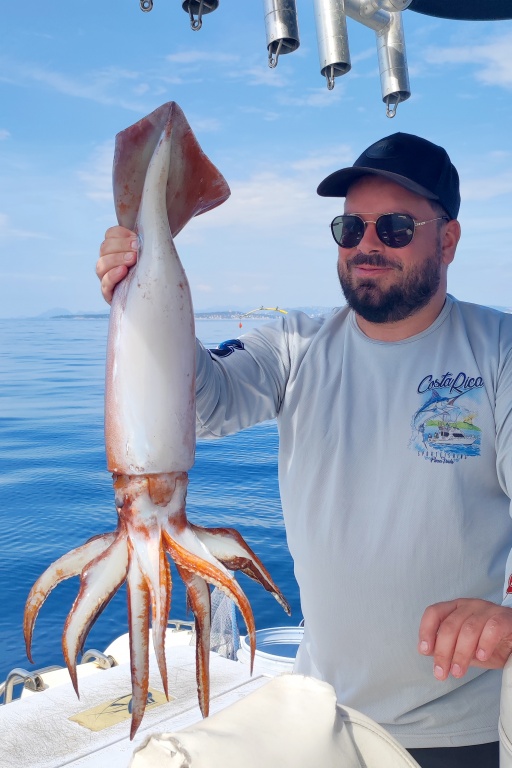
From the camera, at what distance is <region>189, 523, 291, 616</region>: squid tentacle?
1.04 meters

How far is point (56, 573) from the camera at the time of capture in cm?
98

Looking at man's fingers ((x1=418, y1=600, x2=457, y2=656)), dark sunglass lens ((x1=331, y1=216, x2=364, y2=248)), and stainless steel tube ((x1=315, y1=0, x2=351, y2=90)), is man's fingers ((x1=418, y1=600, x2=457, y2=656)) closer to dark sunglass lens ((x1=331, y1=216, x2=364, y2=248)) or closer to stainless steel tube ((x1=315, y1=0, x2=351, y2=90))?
dark sunglass lens ((x1=331, y1=216, x2=364, y2=248))

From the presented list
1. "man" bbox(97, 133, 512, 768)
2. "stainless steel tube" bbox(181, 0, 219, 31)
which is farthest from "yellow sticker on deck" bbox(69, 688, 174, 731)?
"stainless steel tube" bbox(181, 0, 219, 31)

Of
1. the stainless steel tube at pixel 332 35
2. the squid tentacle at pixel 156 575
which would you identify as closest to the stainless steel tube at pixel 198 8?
the stainless steel tube at pixel 332 35

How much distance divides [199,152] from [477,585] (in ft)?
3.77

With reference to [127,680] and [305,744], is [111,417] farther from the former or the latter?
[127,680]

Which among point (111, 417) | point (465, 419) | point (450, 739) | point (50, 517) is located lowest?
point (50, 517)

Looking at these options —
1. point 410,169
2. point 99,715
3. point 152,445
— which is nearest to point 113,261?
point 152,445

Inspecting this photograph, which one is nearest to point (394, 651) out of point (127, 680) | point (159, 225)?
point (159, 225)

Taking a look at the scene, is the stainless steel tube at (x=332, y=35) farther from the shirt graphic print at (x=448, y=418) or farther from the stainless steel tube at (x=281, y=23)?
the shirt graphic print at (x=448, y=418)

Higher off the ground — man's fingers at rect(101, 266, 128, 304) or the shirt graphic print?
man's fingers at rect(101, 266, 128, 304)

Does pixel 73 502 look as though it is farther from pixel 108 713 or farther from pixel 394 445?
pixel 394 445

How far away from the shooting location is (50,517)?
905 centimetres

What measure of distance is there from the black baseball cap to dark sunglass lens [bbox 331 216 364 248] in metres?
0.13
